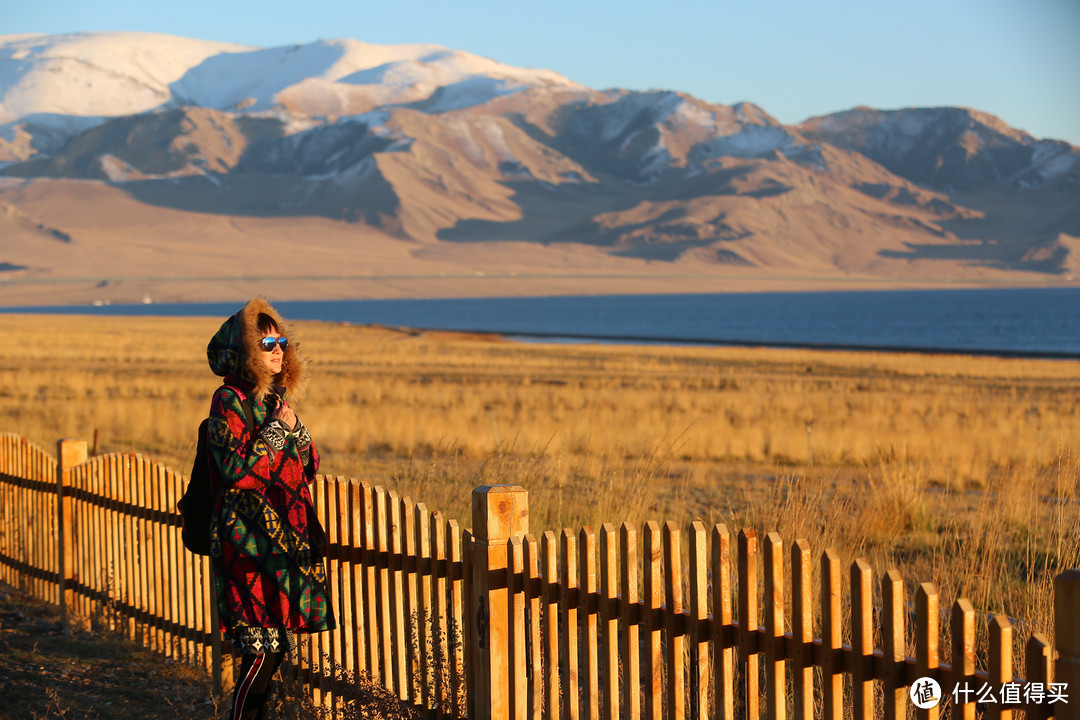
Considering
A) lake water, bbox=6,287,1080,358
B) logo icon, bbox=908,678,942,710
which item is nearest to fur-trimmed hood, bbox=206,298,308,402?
logo icon, bbox=908,678,942,710

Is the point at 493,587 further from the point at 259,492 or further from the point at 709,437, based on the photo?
the point at 709,437

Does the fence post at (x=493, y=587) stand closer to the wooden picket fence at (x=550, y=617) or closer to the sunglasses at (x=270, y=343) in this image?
the wooden picket fence at (x=550, y=617)

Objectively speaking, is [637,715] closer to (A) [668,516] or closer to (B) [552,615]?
(B) [552,615]

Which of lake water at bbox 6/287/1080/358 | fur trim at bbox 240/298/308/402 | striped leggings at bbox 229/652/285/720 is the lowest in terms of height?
lake water at bbox 6/287/1080/358

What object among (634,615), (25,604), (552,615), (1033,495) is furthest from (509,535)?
(1033,495)

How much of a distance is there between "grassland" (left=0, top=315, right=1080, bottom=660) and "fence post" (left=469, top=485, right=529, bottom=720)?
6.71 ft

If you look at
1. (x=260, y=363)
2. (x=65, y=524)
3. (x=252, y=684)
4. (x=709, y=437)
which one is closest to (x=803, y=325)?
(x=709, y=437)

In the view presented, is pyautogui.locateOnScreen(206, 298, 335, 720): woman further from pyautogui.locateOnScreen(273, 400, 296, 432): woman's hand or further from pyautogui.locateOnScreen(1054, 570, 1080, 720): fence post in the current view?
pyautogui.locateOnScreen(1054, 570, 1080, 720): fence post

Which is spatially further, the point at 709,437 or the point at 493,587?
the point at 709,437

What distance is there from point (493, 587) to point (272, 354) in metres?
1.22

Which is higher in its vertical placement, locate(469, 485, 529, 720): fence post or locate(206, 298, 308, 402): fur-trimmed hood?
locate(206, 298, 308, 402): fur-trimmed hood

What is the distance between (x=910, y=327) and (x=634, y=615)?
350 feet

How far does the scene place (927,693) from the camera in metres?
3.07

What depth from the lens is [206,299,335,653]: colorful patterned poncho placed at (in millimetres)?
4219
